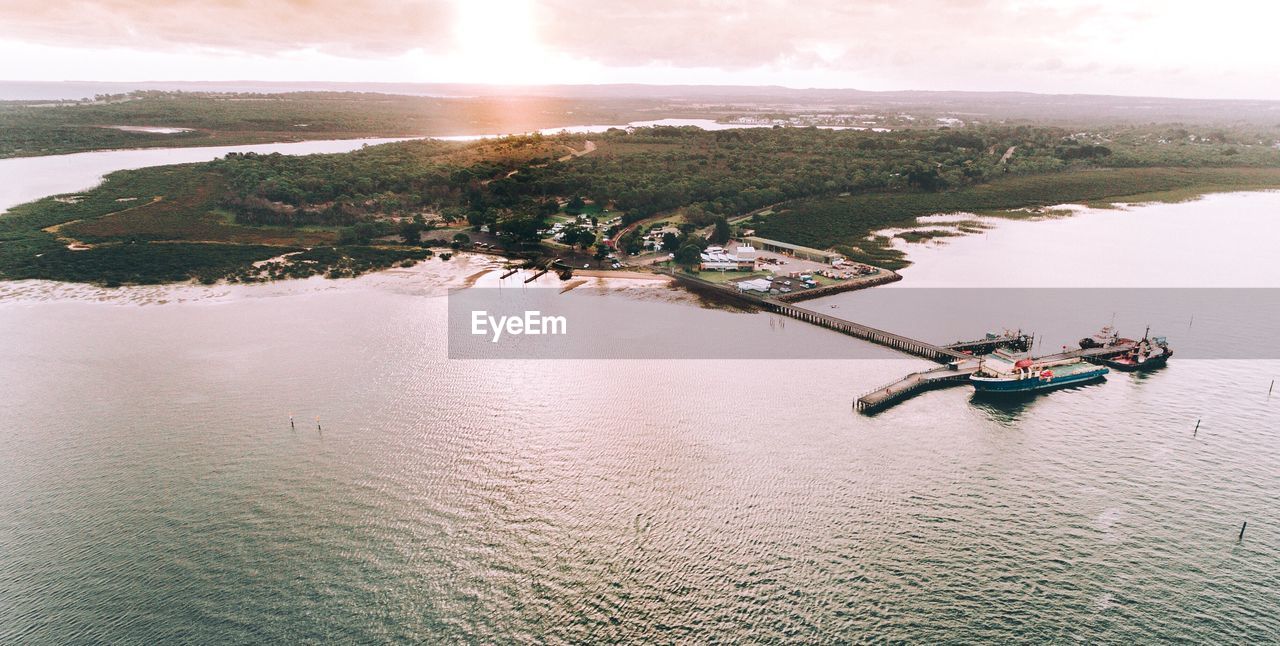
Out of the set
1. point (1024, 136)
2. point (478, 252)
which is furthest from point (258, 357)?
point (1024, 136)

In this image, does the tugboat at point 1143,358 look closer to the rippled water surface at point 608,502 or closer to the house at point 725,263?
the rippled water surface at point 608,502

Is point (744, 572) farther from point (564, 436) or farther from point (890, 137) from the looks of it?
point (890, 137)

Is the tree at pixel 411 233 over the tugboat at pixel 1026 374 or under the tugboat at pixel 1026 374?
over

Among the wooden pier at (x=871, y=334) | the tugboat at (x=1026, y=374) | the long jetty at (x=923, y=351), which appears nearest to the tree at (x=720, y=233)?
the wooden pier at (x=871, y=334)

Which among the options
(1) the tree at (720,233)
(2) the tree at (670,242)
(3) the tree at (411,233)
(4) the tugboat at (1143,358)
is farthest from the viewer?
(3) the tree at (411,233)

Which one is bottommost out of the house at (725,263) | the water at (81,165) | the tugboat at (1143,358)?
the tugboat at (1143,358)

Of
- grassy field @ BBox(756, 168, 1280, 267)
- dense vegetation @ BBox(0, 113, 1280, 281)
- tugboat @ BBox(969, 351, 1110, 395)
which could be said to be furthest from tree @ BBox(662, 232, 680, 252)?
→ tugboat @ BBox(969, 351, 1110, 395)
